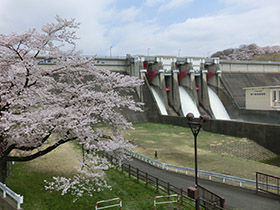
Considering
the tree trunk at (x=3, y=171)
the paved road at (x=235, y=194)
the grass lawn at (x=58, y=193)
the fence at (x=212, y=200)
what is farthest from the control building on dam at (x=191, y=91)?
the tree trunk at (x=3, y=171)

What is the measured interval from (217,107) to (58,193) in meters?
38.8

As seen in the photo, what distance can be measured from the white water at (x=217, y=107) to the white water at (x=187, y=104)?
3759 millimetres

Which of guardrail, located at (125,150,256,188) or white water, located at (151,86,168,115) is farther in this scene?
white water, located at (151,86,168,115)

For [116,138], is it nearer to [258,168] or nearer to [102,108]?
[102,108]

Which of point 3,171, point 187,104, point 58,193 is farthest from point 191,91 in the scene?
point 3,171

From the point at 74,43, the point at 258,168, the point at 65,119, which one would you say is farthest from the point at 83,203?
the point at 258,168

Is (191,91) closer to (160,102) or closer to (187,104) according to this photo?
(187,104)

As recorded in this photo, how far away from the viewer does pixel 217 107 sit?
44469 mm

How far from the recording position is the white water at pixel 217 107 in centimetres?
4284

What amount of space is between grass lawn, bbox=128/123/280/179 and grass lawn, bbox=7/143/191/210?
259 inches

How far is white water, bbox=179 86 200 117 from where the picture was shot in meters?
42.1

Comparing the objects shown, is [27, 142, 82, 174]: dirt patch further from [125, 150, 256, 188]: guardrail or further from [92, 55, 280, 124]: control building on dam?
[92, 55, 280, 124]: control building on dam

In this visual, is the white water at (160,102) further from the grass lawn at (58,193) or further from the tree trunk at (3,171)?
the tree trunk at (3,171)

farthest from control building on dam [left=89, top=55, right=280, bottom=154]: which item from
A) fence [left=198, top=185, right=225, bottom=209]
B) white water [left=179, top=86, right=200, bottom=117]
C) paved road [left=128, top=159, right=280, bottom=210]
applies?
fence [left=198, top=185, right=225, bottom=209]
